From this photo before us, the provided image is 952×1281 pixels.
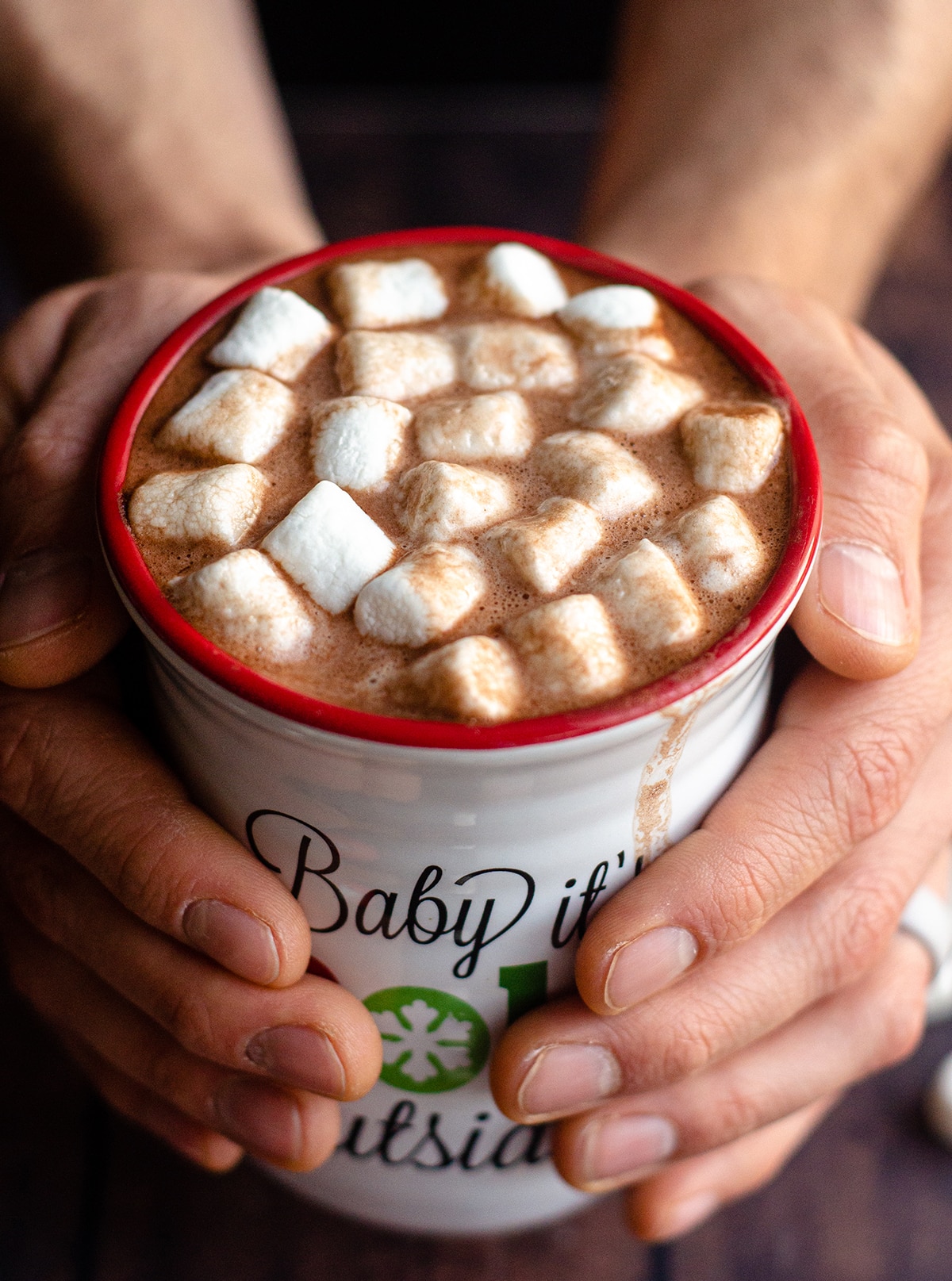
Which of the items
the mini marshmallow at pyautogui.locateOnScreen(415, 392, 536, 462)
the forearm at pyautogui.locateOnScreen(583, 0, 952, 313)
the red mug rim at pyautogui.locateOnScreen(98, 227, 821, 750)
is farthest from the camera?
the forearm at pyautogui.locateOnScreen(583, 0, 952, 313)

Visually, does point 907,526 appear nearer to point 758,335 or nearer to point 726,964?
point 758,335

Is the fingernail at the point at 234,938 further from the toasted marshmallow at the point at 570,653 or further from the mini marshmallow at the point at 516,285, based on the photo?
the mini marshmallow at the point at 516,285

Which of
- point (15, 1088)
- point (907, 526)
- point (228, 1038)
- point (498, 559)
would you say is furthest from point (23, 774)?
point (907, 526)

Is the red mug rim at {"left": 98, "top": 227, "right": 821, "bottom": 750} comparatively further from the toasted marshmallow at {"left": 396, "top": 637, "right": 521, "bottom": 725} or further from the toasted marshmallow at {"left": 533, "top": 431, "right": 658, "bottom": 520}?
the toasted marshmallow at {"left": 533, "top": 431, "right": 658, "bottom": 520}

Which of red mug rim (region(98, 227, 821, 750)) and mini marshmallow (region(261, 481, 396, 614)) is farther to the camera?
mini marshmallow (region(261, 481, 396, 614))

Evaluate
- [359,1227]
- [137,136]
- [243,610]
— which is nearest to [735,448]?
[243,610]

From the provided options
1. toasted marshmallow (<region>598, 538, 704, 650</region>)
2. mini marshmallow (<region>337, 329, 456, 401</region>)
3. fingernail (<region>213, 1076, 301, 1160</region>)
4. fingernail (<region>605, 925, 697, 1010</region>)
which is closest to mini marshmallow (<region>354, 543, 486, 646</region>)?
toasted marshmallow (<region>598, 538, 704, 650</region>)

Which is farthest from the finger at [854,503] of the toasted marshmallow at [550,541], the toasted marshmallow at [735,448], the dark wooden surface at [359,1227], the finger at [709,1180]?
the dark wooden surface at [359,1227]
